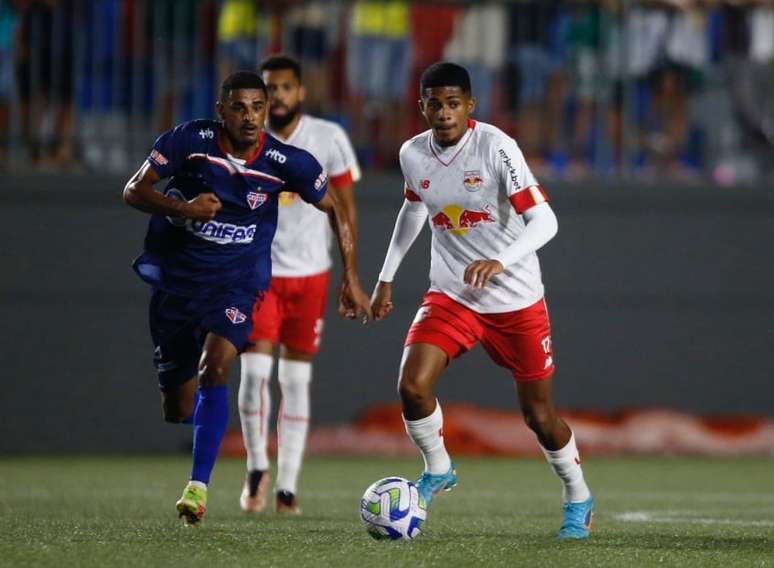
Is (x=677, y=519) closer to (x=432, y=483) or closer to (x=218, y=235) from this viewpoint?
(x=432, y=483)

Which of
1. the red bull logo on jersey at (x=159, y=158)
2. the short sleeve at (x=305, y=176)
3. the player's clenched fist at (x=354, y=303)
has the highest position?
the red bull logo on jersey at (x=159, y=158)

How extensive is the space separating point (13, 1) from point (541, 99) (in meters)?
4.31

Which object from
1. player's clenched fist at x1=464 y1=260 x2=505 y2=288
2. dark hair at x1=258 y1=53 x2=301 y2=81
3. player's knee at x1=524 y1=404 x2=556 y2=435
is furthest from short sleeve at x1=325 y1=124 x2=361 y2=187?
player's clenched fist at x1=464 y1=260 x2=505 y2=288

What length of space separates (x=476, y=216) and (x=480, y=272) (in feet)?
1.86

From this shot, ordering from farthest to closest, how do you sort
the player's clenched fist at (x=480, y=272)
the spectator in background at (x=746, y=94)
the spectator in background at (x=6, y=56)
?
the spectator in background at (x=746, y=94), the spectator in background at (x=6, y=56), the player's clenched fist at (x=480, y=272)

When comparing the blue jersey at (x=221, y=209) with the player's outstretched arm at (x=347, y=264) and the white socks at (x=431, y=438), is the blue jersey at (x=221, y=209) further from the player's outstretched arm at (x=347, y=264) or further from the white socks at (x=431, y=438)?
the white socks at (x=431, y=438)

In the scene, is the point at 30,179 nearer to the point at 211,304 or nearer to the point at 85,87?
the point at 85,87

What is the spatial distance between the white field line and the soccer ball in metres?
1.75

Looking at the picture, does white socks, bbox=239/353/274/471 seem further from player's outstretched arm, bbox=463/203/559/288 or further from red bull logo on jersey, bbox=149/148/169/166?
player's outstretched arm, bbox=463/203/559/288

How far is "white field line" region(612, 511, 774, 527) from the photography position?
7.26 m

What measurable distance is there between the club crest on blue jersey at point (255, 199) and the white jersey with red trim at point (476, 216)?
76cm

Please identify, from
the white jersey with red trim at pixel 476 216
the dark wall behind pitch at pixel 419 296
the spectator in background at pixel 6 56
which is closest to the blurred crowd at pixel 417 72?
the spectator in background at pixel 6 56

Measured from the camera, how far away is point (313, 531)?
6535 mm

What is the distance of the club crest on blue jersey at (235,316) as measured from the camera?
679 centimetres
